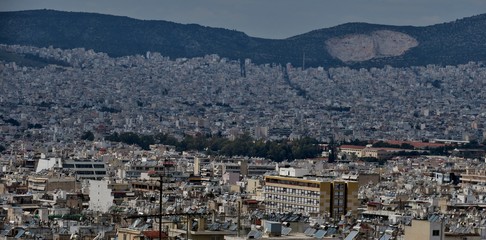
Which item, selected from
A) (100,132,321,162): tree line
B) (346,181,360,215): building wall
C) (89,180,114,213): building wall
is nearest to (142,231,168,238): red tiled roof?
(346,181,360,215): building wall

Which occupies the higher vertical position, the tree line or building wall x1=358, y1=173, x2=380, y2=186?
building wall x1=358, y1=173, x2=380, y2=186

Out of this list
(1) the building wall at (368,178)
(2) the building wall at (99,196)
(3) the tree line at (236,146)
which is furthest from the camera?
(3) the tree line at (236,146)

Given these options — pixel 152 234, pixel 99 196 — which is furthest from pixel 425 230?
pixel 99 196

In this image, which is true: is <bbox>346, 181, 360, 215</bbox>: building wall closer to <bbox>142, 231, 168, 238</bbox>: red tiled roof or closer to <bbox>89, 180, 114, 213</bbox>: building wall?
<bbox>89, 180, 114, 213</bbox>: building wall

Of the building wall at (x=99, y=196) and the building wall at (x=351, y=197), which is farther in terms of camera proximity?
the building wall at (x=99, y=196)

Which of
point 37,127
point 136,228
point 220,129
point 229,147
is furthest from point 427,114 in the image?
point 136,228

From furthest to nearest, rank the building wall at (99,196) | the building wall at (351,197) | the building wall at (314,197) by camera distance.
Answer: the building wall at (99,196) → the building wall at (314,197) → the building wall at (351,197)

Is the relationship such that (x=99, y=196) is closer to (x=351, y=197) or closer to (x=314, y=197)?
(x=314, y=197)

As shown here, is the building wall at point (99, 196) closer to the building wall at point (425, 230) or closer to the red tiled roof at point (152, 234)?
the red tiled roof at point (152, 234)

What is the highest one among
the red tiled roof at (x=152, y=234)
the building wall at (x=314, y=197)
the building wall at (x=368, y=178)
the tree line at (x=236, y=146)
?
the red tiled roof at (x=152, y=234)

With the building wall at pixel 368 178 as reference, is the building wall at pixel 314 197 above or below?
above

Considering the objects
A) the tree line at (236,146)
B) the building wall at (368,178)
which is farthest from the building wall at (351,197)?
the tree line at (236,146)
